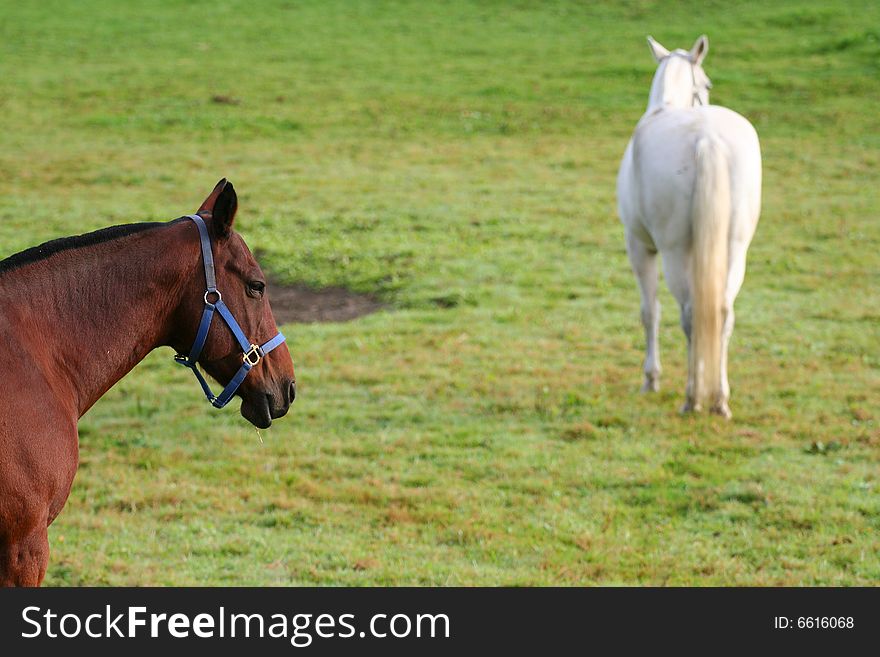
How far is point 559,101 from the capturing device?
23.0m

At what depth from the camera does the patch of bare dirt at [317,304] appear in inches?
402

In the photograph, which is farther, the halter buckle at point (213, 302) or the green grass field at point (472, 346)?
the green grass field at point (472, 346)

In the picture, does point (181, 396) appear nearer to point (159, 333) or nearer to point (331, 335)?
point (331, 335)

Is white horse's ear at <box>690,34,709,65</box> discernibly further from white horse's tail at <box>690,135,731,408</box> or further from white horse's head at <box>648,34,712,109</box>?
white horse's tail at <box>690,135,731,408</box>

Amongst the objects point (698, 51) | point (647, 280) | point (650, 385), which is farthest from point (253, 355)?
point (698, 51)

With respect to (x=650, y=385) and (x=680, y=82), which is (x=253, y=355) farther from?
(x=680, y=82)

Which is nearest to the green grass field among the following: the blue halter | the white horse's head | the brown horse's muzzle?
the brown horse's muzzle

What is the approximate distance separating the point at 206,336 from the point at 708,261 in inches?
175

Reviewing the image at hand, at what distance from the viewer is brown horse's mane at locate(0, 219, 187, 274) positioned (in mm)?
3264

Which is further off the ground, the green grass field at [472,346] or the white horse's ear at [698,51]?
the white horse's ear at [698,51]

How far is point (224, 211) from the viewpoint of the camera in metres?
3.33

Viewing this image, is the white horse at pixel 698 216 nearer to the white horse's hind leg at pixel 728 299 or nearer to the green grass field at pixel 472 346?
the white horse's hind leg at pixel 728 299

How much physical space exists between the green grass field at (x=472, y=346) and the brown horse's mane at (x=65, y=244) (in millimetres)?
2319

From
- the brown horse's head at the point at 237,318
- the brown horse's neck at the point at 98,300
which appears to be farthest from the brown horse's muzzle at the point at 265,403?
the brown horse's neck at the point at 98,300
